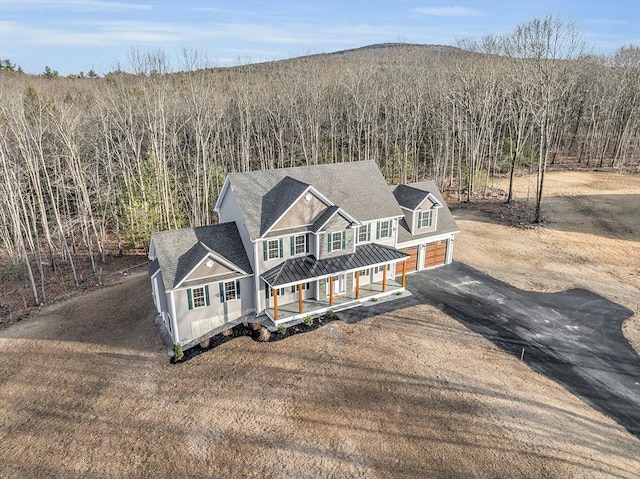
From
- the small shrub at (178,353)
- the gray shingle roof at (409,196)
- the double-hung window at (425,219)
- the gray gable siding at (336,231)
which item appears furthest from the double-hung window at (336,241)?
the small shrub at (178,353)

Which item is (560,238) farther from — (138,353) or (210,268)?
(138,353)

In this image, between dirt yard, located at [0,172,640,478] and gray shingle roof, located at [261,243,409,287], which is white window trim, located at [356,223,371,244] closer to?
gray shingle roof, located at [261,243,409,287]

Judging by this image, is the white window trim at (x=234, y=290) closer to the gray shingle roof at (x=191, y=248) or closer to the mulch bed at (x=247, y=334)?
the gray shingle roof at (x=191, y=248)

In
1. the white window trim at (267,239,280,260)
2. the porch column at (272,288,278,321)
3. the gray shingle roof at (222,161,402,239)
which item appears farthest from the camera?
the gray shingle roof at (222,161,402,239)

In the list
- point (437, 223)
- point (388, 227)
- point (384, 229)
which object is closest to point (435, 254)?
point (437, 223)

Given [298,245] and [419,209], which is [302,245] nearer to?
[298,245]

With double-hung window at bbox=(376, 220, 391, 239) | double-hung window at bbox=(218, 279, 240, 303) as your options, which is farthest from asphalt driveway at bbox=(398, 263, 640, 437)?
double-hung window at bbox=(218, 279, 240, 303)

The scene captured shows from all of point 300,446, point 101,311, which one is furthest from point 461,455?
point 101,311
